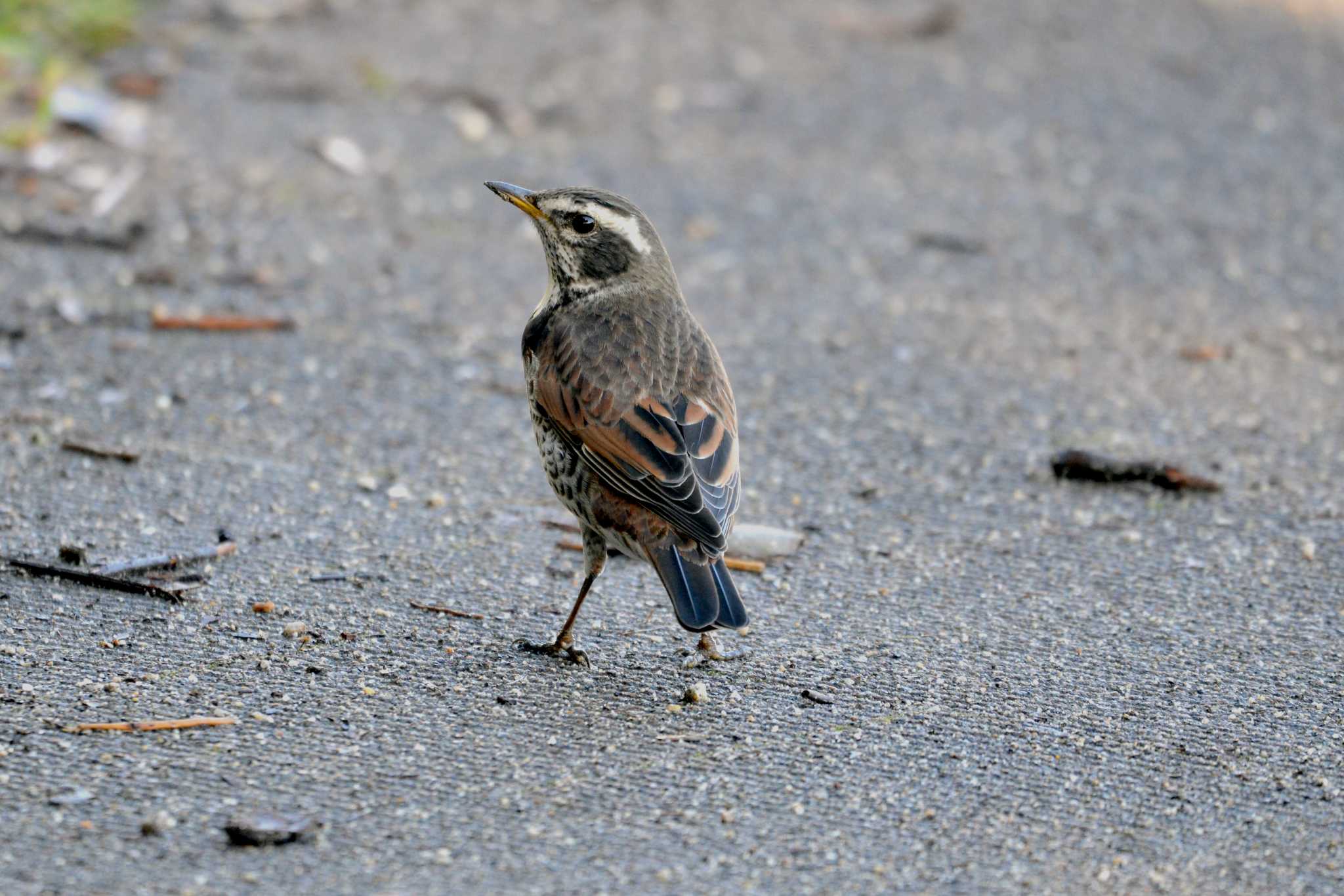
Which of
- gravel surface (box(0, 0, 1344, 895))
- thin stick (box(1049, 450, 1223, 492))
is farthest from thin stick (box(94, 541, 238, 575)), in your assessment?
thin stick (box(1049, 450, 1223, 492))

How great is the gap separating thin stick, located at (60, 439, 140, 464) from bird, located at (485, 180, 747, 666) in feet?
5.56

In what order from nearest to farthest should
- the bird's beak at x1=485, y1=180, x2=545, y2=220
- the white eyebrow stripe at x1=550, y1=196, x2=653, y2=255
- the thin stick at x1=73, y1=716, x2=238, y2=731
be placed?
the thin stick at x1=73, y1=716, x2=238, y2=731, the white eyebrow stripe at x1=550, y1=196, x2=653, y2=255, the bird's beak at x1=485, y1=180, x2=545, y2=220

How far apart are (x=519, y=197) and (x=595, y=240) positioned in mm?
363

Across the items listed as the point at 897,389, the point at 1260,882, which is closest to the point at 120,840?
the point at 1260,882

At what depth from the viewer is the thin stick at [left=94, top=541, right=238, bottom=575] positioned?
5422 millimetres

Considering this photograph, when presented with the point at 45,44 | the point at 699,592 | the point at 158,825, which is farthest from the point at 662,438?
the point at 45,44

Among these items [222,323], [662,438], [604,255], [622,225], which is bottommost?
[222,323]

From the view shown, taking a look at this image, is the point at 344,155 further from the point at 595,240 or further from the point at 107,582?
the point at 107,582

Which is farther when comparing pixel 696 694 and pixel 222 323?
pixel 222 323

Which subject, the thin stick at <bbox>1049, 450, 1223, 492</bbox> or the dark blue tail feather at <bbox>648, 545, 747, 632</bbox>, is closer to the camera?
the dark blue tail feather at <bbox>648, 545, 747, 632</bbox>

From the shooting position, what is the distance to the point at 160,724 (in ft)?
14.7

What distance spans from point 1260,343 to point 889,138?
3.56 meters

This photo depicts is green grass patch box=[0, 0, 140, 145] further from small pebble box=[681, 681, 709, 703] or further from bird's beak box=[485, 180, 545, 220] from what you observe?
small pebble box=[681, 681, 709, 703]

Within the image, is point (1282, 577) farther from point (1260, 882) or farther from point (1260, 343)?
point (1260, 343)
